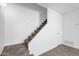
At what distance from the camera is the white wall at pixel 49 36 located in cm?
266

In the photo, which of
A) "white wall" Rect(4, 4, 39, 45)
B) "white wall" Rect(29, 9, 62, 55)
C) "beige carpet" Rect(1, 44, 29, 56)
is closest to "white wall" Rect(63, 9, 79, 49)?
"white wall" Rect(29, 9, 62, 55)

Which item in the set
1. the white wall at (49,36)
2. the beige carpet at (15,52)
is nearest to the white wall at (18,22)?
the beige carpet at (15,52)

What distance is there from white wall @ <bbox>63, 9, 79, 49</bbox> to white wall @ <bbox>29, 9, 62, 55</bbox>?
273 mm

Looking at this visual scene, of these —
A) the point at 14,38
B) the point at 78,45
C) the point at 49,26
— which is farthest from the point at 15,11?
the point at 78,45

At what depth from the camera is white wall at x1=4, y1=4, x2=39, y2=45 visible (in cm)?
323

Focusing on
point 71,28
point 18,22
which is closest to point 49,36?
point 71,28

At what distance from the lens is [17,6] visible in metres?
3.40

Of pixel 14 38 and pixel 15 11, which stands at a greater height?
pixel 15 11

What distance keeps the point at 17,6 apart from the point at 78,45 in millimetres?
2987

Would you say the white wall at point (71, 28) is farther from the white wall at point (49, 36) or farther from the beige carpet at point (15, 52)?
the beige carpet at point (15, 52)

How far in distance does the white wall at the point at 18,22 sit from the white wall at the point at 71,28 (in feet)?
4.59

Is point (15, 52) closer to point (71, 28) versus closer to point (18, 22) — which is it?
point (18, 22)

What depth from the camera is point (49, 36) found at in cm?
300

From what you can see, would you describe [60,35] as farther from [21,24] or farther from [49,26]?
[21,24]
